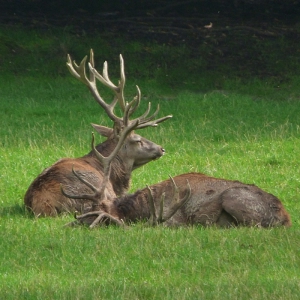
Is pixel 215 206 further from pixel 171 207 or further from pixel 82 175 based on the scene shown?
pixel 82 175

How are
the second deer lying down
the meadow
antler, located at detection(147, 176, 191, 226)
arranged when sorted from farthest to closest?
the second deer lying down → antler, located at detection(147, 176, 191, 226) → the meadow

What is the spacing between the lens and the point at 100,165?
1102cm

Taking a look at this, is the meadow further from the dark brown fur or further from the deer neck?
the deer neck

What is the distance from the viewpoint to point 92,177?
10.4 m

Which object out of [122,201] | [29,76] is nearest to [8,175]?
[122,201]

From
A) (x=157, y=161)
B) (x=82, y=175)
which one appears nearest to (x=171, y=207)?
(x=82, y=175)

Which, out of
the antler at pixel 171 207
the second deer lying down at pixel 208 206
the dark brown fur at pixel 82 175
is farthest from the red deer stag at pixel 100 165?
the antler at pixel 171 207

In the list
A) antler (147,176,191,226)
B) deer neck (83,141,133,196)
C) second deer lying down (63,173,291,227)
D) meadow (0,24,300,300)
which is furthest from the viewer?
deer neck (83,141,133,196)

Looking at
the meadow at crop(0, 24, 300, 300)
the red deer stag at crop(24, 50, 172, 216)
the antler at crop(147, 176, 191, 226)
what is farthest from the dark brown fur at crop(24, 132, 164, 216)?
the antler at crop(147, 176, 191, 226)

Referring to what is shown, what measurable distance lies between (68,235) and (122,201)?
3.50 feet

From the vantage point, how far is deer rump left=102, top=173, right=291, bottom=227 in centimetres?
912

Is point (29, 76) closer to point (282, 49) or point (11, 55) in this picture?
point (11, 55)

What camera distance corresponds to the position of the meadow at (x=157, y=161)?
7.05 metres

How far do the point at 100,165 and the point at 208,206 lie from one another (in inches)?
81.7
